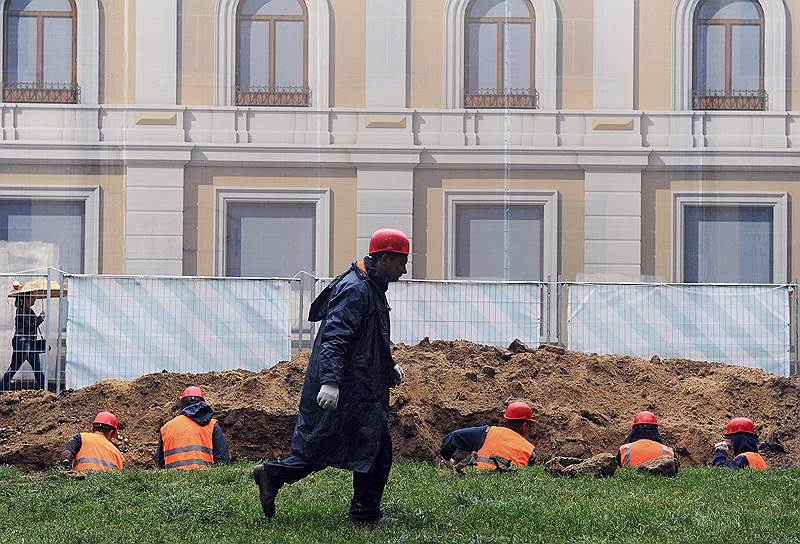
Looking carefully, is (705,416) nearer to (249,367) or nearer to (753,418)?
(753,418)

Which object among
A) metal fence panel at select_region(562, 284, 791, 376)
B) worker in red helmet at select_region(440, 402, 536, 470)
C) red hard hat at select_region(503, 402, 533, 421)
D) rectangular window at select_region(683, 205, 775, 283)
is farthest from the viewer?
rectangular window at select_region(683, 205, 775, 283)

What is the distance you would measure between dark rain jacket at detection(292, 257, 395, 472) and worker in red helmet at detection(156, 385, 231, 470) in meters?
3.90

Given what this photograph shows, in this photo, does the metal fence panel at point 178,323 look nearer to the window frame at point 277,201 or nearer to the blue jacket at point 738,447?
the window frame at point 277,201

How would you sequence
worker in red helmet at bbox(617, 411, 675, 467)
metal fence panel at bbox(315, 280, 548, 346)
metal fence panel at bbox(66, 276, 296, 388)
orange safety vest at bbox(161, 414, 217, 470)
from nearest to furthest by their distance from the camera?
orange safety vest at bbox(161, 414, 217, 470) < worker in red helmet at bbox(617, 411, 675, 467) < metal fence panel at bbox(66, 276, 296, 388) < metal fence panel at bbox(315, 280, 548, 346)

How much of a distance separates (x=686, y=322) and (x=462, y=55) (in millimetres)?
5438

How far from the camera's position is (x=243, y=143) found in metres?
19.5

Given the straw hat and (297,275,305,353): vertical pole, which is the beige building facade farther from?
(297,275,305,353): vertical pole

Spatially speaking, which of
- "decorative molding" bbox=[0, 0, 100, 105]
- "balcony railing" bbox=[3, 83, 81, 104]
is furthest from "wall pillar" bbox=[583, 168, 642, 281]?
"balcony railing" bbox=[3, 83, 81, 104]

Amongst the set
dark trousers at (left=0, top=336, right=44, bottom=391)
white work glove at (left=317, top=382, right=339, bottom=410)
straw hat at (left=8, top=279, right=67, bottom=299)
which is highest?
straw hat at (left=8, top=279, right=67, bottom=299)

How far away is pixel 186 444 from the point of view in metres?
11.7

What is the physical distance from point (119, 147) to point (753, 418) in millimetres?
10342

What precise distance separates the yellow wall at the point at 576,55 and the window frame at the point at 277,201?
4049mm

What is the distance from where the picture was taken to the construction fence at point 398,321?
16.9 m

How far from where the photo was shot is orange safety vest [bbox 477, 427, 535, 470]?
11.6 metres
